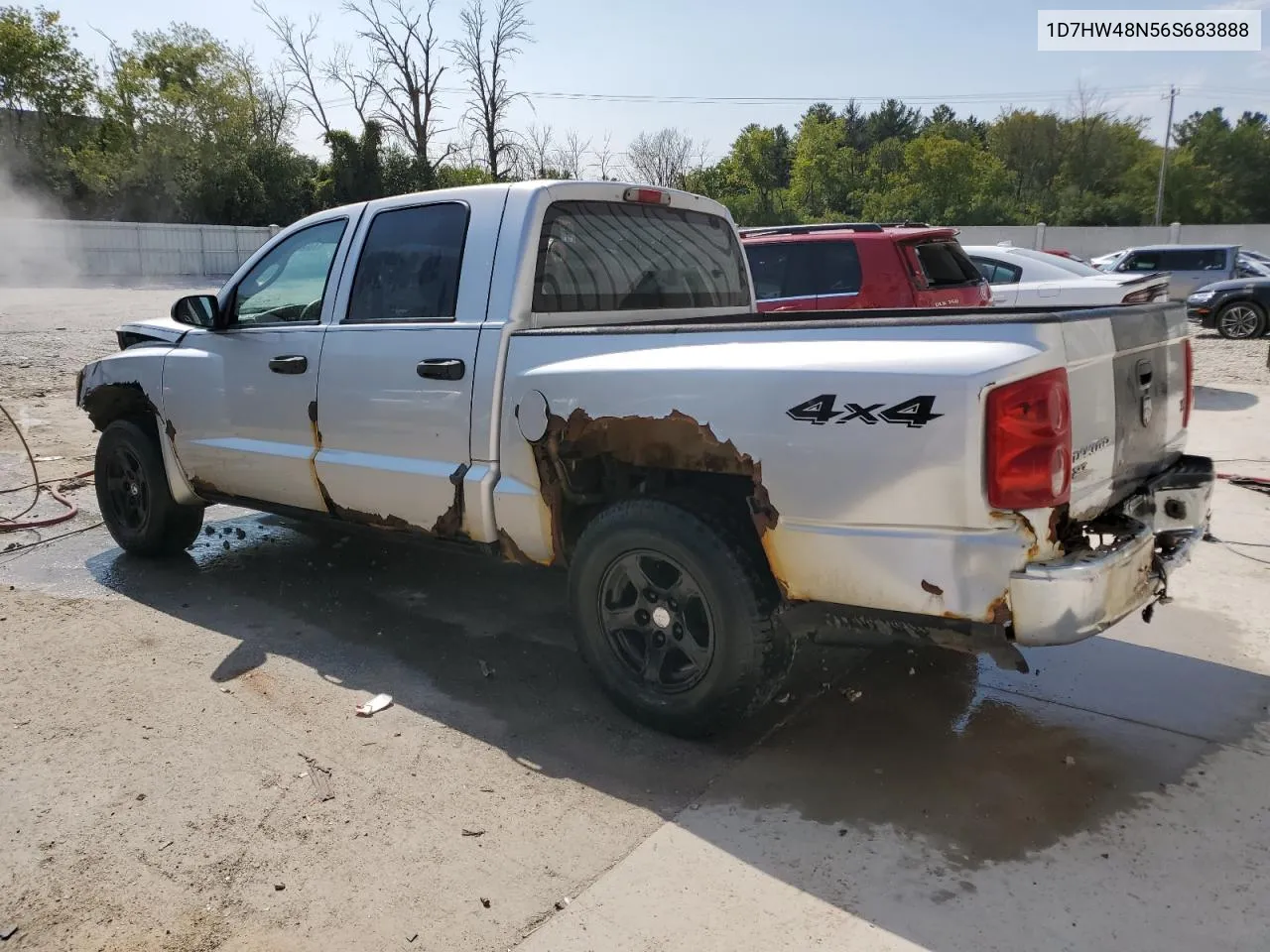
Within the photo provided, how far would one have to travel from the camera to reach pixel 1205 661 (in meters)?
4.33

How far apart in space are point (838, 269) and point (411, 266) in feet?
16.9

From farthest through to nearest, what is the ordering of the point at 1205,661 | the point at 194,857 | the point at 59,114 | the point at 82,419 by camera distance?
the point at 59,114 → the point at 82,419 → the point at 1205,661 → the point at 194,857

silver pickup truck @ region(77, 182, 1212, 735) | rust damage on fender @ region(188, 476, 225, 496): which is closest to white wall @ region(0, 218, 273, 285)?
rust damage on fender @ region(188, 476, 225, 496)

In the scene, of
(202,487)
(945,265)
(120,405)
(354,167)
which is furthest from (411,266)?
(354,167)

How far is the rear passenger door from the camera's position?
4141mm

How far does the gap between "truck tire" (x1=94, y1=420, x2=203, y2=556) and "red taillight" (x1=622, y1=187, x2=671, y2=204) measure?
3.26 meters

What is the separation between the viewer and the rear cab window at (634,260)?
13.8 ft

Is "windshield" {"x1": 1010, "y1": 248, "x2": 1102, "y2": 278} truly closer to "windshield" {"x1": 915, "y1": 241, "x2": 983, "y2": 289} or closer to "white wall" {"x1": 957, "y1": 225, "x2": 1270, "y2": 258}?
"windshield" {"x1": 915, "y1": 241, "x2": 983, "y2": 289}

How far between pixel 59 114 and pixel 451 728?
52337mm

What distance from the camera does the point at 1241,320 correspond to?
16406 mm

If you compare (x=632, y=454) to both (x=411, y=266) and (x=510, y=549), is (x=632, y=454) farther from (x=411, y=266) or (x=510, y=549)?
(x=411, y=266)

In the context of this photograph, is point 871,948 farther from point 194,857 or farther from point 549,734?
point 194,857

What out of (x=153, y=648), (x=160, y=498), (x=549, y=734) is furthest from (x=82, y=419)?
(x=549, y=734)

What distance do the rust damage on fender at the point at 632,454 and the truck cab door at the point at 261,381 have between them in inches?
61.2
